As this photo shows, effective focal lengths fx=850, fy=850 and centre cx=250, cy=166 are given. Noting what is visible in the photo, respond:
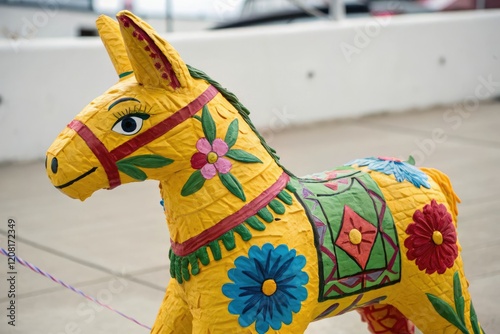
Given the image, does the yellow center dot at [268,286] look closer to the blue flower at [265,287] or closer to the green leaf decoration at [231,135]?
the blue flower at [265,287]

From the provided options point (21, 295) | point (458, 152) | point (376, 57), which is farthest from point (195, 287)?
point (376, 57)

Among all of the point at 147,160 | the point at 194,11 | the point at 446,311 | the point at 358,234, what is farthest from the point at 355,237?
the point at 194,11

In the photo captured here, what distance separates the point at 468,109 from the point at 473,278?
4.66 m

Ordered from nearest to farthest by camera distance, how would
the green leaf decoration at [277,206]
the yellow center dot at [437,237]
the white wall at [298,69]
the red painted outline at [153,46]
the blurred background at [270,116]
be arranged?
the red painted outline at [153,46] < the green leaf decoration at [277,206] < the yellow center dot at [437,237] < the blurred background at [270,116] < the white wall at [298,69]

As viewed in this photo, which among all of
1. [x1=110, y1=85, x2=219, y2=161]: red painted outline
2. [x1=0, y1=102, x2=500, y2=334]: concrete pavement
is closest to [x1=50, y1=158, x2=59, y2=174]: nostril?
[x1=110, y1=85, x2=219, y2=161]: red painted outline

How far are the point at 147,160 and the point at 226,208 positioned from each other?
0.85 feet

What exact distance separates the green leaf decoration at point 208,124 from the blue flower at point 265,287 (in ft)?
1.11

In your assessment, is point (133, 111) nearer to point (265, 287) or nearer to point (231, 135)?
point (231, 135)

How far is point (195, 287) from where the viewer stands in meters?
2.43

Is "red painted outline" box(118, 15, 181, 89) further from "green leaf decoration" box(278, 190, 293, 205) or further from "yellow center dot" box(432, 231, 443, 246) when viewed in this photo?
"yellow center dot" box(432, 231, 443, 246)

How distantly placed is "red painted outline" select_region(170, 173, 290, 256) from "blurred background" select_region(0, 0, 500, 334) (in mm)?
1445

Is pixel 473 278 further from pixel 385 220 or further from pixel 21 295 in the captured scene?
pixel 21 295

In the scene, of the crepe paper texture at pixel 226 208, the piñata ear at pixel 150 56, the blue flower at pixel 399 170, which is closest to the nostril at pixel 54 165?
the crepe paper texture at pixel 226 208

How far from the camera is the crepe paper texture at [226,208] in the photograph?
Answer: 2344 mm
